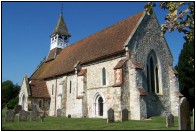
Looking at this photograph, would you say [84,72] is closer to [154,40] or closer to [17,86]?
[154,40]

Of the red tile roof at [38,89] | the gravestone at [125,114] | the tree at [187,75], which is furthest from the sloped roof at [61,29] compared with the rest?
the gravestone at [125,114]

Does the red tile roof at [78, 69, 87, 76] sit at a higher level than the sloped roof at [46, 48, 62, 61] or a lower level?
lower

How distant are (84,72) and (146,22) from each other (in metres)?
7.92

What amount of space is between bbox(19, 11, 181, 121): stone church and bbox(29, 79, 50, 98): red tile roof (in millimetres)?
1707

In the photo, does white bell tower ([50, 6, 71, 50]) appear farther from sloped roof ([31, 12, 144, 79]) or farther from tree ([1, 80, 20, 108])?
tree ([1, 80, 20, 108])

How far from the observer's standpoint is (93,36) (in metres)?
30.2

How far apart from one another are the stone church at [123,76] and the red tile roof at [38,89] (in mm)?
1707

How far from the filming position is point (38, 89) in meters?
31.3

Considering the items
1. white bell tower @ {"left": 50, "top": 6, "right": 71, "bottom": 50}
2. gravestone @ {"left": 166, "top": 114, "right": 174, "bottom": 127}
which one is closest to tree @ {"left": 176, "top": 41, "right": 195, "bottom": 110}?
gravestone @ {"left": 166, "top": 114, "right": 174, "bottom": 127}

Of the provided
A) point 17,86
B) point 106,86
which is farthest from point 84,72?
point 17,86

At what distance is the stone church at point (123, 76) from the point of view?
2030 cm

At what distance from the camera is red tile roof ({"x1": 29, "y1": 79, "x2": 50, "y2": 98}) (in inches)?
1204

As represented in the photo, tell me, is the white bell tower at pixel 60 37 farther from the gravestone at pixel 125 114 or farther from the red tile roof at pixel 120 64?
the gravestone at pixel 125 114

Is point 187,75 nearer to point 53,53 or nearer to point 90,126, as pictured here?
point 90,126
